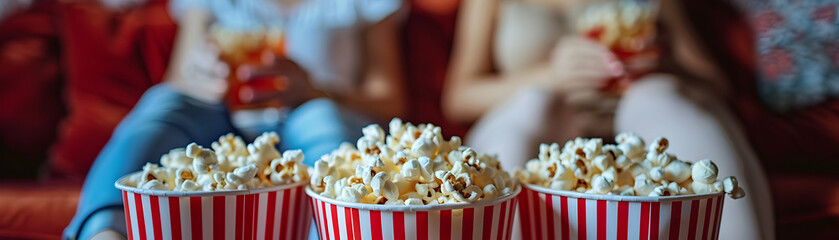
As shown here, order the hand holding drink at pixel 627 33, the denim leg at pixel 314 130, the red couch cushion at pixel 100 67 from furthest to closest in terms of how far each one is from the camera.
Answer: the red couch cushion at pixel 100 67
the hand holding drink at pixel 627 33
the denim leg at pixel 314 130

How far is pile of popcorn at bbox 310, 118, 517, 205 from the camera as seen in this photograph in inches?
20.3

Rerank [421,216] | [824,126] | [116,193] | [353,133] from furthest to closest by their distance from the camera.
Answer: [824,126] < [353,133] < [116,193] < [421,216]

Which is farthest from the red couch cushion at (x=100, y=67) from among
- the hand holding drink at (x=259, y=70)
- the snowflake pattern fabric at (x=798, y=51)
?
the snowflake pattern fabric at (x=798, y=51)

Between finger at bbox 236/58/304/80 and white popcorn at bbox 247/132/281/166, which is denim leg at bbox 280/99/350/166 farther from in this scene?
white popcorn at bbox 247/132/281/166

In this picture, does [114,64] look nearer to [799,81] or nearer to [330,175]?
[330,175]

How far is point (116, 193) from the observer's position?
2.19 ft

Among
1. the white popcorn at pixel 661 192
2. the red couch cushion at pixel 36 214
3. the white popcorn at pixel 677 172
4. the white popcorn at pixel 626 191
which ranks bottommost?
the red couch cushion at pixel 36 214

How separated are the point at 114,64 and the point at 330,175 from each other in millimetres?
1213

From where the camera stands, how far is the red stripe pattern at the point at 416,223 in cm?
50

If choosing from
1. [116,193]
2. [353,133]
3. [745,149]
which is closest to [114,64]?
[353,133]

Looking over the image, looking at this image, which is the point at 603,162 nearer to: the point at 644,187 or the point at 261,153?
the point at 644,187

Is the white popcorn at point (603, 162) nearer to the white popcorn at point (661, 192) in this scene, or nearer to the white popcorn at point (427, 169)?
the white popcorn at point (661, 192)

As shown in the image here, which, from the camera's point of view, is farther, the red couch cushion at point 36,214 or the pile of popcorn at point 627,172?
the red couch cushion at point 36,214

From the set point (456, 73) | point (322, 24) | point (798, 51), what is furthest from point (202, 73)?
point (798, 51)
